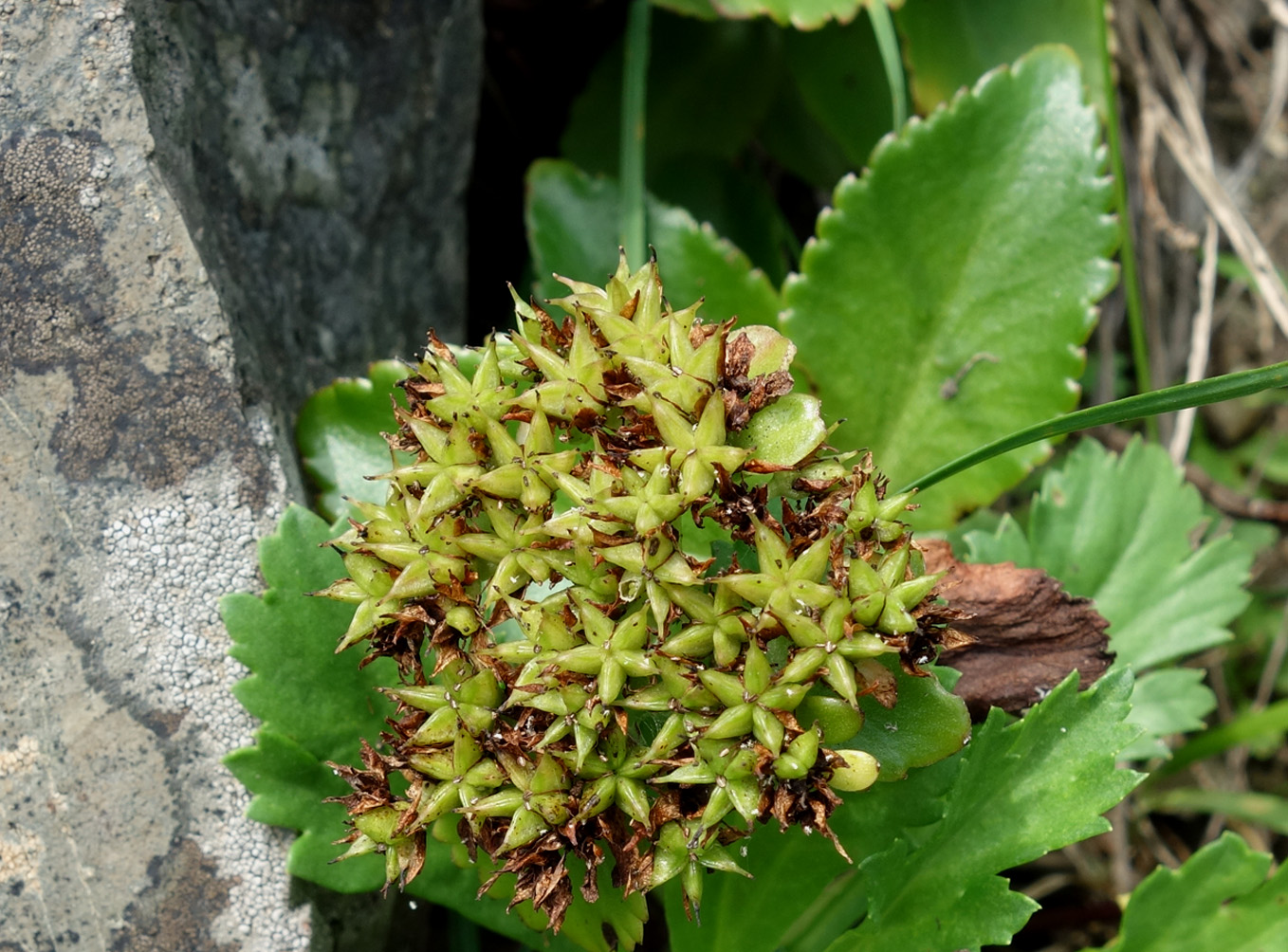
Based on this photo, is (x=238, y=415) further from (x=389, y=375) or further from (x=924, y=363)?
(x=924, y=363)

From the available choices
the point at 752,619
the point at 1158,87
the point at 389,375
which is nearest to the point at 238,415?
the point at 389,375

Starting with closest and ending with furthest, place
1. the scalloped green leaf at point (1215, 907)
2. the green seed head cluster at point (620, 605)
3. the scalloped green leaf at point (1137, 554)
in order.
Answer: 1. the green seed head cluster at point (620, 605)
2. the scalloped green leaf at point (1215, 907)
3. the scalloped green leaf at point (1137, 554)

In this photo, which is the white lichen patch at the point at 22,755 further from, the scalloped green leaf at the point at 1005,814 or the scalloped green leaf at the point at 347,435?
the scalloped green leaf at the point at 1005,814

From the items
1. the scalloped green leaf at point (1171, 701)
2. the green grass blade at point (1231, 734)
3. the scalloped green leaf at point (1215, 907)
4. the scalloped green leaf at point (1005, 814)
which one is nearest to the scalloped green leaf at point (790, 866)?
the scalloped green leaf at point (1005, 814)

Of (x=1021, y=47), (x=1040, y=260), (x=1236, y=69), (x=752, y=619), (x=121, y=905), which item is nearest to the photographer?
(x=752, y=619)

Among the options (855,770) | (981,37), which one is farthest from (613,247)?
(855,770)
